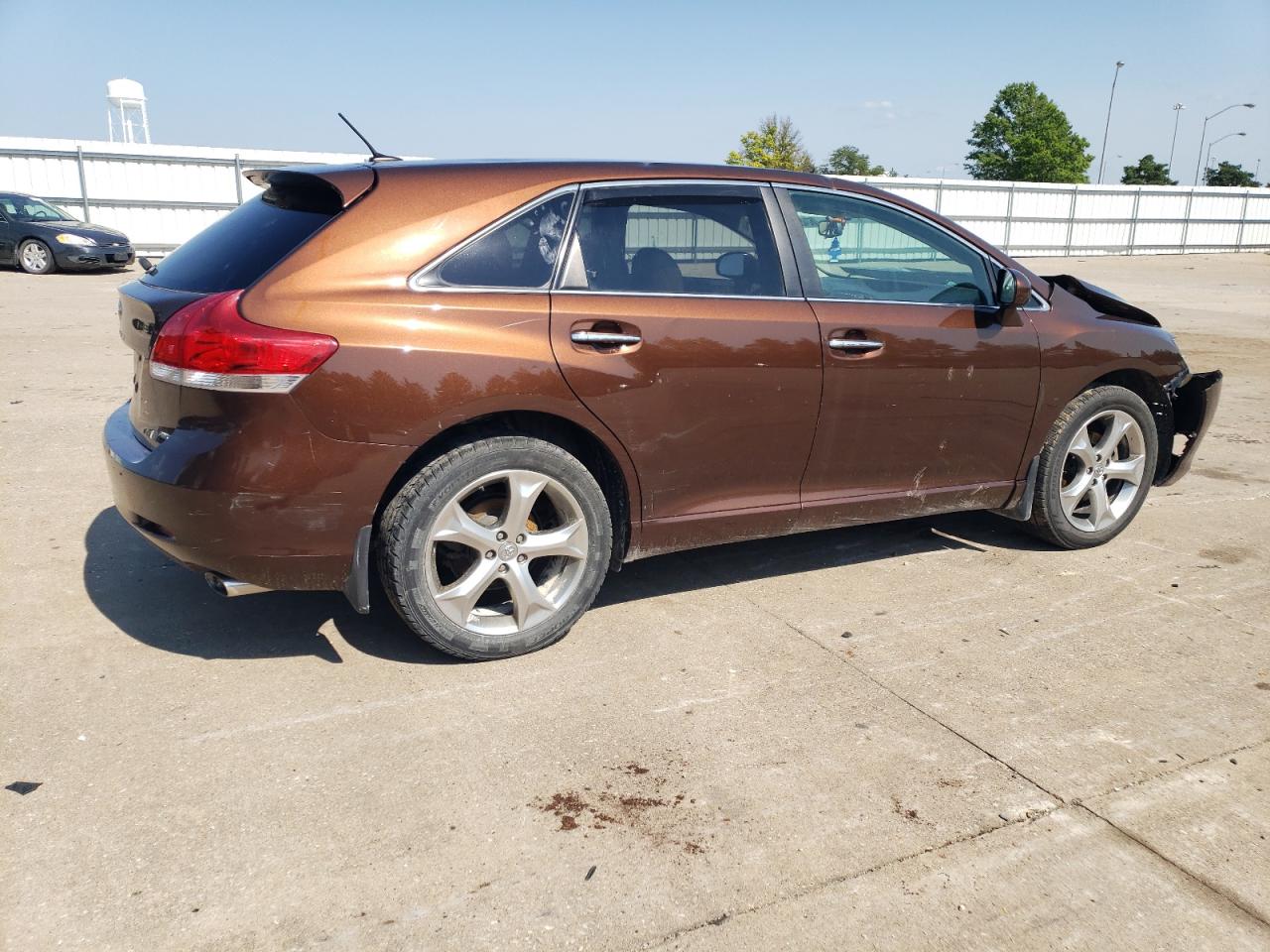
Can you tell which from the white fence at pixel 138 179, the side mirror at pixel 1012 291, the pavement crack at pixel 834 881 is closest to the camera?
the pavement crack at pixel 834 881

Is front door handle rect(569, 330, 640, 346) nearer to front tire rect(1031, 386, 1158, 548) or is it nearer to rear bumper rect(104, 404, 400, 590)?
rear bumper rect(104, 404, 400, 590)

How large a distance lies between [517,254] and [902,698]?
1969 mm

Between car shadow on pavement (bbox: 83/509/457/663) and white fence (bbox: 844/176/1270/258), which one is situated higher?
white fence (bbox: 844/176/1270/258)

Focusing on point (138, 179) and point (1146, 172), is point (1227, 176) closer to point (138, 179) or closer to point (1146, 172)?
point (1146, 172)

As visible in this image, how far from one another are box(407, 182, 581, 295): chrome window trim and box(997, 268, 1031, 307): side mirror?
1.93 m

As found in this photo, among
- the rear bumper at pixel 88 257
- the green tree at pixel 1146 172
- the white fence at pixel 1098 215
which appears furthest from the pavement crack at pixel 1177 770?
the green tree at pixel 1146 172

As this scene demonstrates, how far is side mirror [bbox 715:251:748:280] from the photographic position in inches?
159

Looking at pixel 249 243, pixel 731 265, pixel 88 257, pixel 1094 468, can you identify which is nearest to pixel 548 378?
pixel 731 265

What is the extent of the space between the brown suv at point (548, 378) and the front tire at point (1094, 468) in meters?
0.17

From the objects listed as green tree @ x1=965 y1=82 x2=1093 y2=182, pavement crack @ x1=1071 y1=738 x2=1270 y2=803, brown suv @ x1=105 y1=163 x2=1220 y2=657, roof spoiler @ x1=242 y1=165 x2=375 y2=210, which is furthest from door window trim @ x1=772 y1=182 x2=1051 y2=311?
green tree @ x1=965 y1=82 x2=1093 y2=182

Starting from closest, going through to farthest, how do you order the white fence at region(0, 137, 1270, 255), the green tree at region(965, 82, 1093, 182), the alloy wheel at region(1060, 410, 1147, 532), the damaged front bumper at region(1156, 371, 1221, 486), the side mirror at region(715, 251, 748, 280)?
the side mirror at region(715, 251, 748, 280)
the alloy wheel at region(1060, 410, 1147, 532)
the damaged front bumper at region(1156, 371, 1221, 486)
the white fence at region(0, 137, 1270, 255)
the green tree at region(965, 82, 1093, 182)

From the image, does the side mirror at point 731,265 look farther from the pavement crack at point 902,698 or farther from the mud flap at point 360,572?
the mud flap at point 360,572

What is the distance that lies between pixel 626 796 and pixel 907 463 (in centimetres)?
215

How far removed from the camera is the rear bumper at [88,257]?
60.2ft
